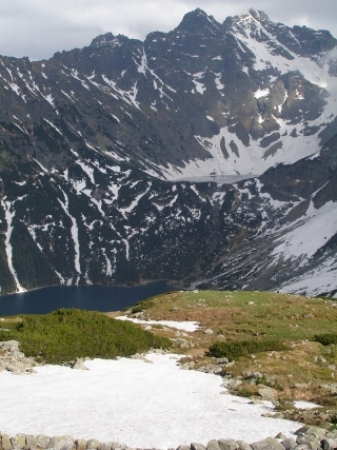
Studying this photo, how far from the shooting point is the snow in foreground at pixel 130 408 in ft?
53.3

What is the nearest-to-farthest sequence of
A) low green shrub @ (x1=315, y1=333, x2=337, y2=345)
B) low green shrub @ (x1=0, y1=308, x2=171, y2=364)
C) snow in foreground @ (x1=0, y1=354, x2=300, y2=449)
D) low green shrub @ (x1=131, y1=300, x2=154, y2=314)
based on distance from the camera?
snow in foreground @ (x1=0, y1=354, x2=300, y2=449)
low green shrub @ (x1=0, y1=308, x2=171, y2=364)
low green shrub @ (x1=315, y1=333, x2=337, y2=345)
low green shrub @ (x1=131, y1=300, x2=154, y2=314)

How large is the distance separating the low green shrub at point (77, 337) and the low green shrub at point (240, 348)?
3204mm

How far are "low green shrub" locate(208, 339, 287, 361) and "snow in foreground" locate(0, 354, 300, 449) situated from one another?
13.1 ft

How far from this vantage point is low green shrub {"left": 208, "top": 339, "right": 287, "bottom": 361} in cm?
2841

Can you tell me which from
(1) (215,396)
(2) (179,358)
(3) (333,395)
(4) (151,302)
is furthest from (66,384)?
(4) (151,302)

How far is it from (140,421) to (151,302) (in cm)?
3076

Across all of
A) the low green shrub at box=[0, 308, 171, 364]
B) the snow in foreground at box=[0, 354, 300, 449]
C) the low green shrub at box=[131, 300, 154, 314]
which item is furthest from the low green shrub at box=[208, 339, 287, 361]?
the low green shrub at box=[131, 300, 154, 314]

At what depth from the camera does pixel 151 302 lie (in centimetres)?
4803

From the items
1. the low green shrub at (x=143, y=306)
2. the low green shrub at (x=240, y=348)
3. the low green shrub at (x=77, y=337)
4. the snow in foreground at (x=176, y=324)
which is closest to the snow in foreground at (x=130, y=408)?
the low green shrub at (x=77, y=337)

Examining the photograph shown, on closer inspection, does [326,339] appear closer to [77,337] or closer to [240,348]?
[240,348]

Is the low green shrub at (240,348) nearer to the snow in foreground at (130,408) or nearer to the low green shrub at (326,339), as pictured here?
the low green shrub at (326,339)

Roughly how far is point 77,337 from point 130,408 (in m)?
9.27

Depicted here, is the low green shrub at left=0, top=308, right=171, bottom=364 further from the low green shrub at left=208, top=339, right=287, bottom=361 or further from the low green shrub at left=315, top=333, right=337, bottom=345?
the low green shrub at left=315, top=333, right=337, bottom=345

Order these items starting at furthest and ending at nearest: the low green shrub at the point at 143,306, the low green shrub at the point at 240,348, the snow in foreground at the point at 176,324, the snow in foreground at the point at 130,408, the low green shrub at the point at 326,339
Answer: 1. the low green shrub at the point at 143,306
2. the snow in foreground at the point at 176,324
3. the low green shrub at the point at 326,339
4. the low green shrub at the point at 240,348
5. the snow in foreground at the point at 130,408
